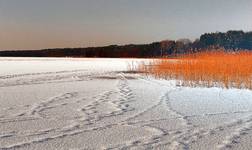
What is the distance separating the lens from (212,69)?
Result: 9531 mm

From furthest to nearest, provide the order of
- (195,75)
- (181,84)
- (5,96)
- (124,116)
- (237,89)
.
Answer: (195,75) < (181,84) < (237,89) < (5,96) < (124,116)

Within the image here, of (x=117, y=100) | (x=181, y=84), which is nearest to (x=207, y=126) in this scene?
(x=117, y=100)

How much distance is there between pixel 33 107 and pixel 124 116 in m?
1.32

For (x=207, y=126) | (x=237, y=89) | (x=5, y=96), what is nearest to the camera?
(x=207, y=126)

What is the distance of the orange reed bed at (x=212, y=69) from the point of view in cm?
850

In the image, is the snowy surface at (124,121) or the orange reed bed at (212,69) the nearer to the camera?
the snowy surface at (124,121)

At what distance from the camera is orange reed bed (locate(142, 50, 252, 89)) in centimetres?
850

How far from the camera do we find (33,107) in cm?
500

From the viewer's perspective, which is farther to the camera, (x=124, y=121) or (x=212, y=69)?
(x=212, y=69)

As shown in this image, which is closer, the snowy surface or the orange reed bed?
the snowy surface

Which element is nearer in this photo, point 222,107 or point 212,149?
point 212,149

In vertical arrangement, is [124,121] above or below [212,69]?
below

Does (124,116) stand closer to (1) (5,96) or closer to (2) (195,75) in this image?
(1) (5,96)

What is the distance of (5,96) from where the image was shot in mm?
6168
